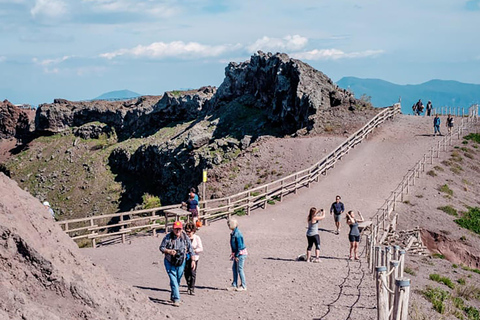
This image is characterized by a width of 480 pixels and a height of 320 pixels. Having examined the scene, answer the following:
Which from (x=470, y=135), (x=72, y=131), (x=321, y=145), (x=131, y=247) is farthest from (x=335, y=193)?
(x=72, y=131)

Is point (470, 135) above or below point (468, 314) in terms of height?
above

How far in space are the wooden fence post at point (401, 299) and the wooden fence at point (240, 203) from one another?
438 inches

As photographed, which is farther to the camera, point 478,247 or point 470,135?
point 470,135

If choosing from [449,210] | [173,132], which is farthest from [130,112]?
[449,210]

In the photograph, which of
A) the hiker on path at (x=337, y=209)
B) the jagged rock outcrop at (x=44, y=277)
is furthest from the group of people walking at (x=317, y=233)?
the jagged rock outcrop at (x=44, y=277)

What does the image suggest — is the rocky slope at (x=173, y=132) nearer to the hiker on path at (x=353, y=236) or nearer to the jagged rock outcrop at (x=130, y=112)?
the jagged rock outcrop at (x=130, y=112)

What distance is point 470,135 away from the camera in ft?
121

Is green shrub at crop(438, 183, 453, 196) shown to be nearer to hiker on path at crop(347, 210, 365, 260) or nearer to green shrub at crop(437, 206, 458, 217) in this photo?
green shrub at crop(437, 206, 458, 217)

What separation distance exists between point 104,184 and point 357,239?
41.7 metres

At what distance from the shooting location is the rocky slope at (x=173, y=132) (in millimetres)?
39719

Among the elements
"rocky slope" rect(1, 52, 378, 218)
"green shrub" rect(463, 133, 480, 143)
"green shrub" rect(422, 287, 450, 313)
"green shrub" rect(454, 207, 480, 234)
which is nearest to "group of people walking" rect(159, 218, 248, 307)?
"green shrub" rect(422, 287, 450, 313)

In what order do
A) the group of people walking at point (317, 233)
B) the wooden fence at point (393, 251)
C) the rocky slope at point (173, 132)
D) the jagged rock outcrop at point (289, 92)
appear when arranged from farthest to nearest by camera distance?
the jagged rock outcrop at point (289, 92)
the rocky slope at point (173, 132)
the group of people walking at point (317, 233)
the wooden fence at point (393, 251)

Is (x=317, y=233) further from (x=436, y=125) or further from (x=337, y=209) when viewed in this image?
(x=436, y=125)

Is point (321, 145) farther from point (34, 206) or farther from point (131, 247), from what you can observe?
point (34, 206)
